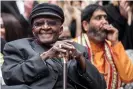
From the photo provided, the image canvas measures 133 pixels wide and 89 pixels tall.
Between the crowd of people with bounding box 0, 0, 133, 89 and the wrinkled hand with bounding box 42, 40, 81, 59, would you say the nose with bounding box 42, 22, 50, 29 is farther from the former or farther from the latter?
the wrinkled hand with bounding box 42, 40, 81, 59

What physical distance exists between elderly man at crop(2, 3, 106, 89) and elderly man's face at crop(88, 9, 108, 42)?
132 cm

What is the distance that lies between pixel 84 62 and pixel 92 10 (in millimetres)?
2030

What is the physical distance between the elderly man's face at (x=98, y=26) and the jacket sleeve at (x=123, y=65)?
324 millimetres

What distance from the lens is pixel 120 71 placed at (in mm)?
6895

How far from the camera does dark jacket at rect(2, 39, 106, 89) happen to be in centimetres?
536

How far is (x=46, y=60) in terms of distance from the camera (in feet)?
18.2

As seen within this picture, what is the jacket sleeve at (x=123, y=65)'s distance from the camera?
6867 millimetres

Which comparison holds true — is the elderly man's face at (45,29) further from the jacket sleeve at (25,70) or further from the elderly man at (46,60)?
the jacket sleeve at (25,70)

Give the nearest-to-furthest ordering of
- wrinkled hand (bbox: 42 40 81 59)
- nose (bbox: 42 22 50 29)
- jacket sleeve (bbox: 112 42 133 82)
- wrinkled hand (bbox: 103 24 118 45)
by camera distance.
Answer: wrinkled hand (bbox: 42 40 81 59) → nose (bbox: 42 22 50 29) → jacket sleeve (bbox: 112 42 133 82) → wrinkled hand (bbox: 103 24 118 45)

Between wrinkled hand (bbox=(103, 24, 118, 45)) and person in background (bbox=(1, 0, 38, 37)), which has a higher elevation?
person in background (bbox=(1, 0, 38, 37))

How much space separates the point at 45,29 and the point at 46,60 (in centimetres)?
33

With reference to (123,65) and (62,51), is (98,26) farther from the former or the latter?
(62,51)

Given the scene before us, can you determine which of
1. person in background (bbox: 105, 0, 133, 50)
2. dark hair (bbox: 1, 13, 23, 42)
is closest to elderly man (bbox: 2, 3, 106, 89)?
dark hair (bbox: 1, 13, 23, 42)

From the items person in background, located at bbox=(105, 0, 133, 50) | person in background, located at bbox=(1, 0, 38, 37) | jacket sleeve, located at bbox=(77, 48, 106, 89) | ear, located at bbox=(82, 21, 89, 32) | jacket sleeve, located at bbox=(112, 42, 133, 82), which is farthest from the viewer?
person in background, located at bbox=(1, 0, 38, 37)
